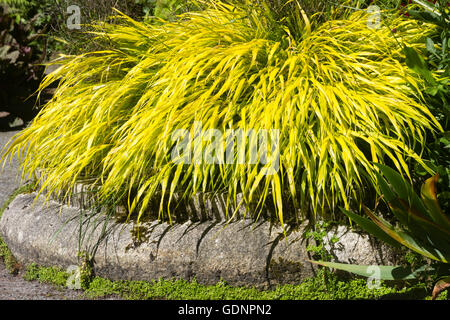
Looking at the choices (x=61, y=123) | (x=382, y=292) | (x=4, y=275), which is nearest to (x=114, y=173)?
(x=61, y=123)

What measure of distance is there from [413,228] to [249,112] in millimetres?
1040

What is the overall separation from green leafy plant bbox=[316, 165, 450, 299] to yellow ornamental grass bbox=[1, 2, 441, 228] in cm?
16

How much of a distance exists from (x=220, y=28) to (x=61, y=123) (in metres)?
1.22

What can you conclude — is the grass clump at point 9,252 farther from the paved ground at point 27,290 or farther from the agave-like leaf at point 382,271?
the agave-like leaf at point 382,271

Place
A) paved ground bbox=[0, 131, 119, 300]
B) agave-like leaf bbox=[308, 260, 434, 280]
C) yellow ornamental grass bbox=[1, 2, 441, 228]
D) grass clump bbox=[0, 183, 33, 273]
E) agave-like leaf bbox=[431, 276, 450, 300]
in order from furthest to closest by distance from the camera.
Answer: grass clump bbox=[0, 183, 33, 273]
paved ground bbox=[0, 131, 119, 300]
yellow ornamental grass bbox=[1, 2, 441, 228]
agave-like leaf bbox=[308, 260, 434, 280]
agave-like leaf bbox=[431, 276, 450, 300]

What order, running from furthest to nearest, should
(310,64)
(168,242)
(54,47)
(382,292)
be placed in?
(54,47) → (310,64) → (168,242) → (382,292)

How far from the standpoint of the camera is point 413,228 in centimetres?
234

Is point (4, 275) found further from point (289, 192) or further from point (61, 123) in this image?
point (289, 192)

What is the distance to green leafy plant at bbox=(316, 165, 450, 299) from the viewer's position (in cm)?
222

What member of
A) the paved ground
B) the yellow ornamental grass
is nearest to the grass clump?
the paved ground

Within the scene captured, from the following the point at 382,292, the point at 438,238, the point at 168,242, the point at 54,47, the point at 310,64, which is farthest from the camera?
the point at 54,47

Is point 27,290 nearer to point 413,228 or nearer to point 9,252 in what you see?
point 9,252

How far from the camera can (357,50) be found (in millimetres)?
3084

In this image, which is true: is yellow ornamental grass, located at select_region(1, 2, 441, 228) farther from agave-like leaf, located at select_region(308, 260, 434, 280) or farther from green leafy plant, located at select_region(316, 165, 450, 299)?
agave-like leaf, located at select_region(308, 260, 434, 280)
